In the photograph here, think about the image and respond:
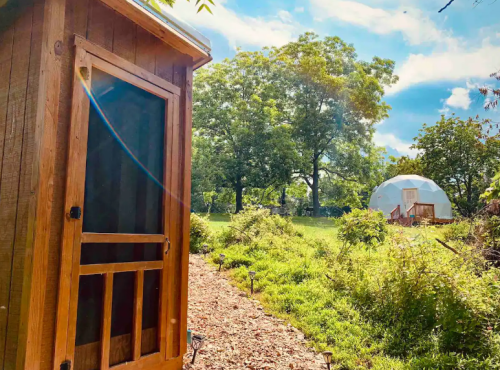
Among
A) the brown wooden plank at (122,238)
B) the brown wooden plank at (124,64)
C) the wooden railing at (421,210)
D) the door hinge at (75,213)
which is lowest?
the brown wooden plank at (122,238)

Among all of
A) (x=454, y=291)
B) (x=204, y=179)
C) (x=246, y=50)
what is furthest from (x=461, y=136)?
(x=454, y=291)

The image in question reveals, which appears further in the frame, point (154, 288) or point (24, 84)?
point (154, 288)

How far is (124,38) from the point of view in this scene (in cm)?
297

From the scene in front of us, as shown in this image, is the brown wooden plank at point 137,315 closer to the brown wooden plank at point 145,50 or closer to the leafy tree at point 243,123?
the brown wooden plank at point 145,50

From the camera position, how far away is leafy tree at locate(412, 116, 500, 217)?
27.3 m

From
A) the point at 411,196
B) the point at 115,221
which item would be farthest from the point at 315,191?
the point at 115,221

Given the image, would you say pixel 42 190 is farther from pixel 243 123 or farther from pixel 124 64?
pixel 243 123

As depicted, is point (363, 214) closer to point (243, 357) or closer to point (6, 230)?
point (243, 357)

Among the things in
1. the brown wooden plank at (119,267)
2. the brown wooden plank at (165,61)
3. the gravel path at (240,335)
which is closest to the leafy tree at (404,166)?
the gravel path at (240,335)

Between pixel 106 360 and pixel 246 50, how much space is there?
84.3 feet

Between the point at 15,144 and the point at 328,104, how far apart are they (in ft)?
80.4

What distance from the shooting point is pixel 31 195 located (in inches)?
89.8

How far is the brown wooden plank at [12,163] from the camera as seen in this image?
2.30 meters

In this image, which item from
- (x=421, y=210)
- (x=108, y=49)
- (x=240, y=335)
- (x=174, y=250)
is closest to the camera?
(x=108, y=49)
